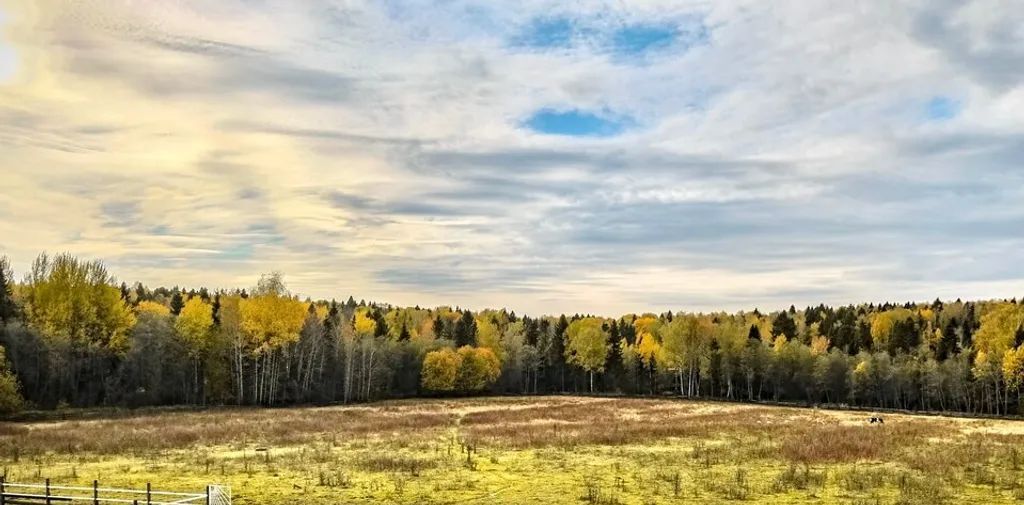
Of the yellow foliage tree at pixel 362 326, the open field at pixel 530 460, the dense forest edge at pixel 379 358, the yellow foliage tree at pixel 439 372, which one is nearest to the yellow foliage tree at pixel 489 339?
the dense forest edge at pixel 379 358

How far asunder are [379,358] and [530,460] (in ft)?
240

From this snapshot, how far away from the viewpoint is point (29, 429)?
53.3 metres

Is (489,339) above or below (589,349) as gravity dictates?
above

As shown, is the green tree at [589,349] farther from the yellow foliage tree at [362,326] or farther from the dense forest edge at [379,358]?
the yellow foliage tree at [362,326]

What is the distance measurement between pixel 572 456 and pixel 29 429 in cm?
4095

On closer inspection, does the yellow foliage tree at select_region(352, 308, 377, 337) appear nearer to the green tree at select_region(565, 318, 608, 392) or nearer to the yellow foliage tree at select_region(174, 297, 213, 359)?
the yellow foliage tree at select_region(174, 297, 213, 359)

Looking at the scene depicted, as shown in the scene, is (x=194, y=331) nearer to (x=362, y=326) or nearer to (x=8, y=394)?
(x=8, y=394)

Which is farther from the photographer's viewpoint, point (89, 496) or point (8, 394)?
point (8, 394)

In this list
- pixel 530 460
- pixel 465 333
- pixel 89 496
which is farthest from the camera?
Result: pixel 465 333

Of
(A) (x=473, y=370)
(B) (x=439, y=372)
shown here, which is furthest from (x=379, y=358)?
(A) (x=473, y=370)

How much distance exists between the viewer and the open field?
1125 inches

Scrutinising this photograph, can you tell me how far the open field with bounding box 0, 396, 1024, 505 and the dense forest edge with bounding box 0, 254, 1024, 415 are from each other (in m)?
22.6

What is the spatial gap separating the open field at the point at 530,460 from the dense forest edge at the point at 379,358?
22637mm

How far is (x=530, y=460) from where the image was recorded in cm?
3756
